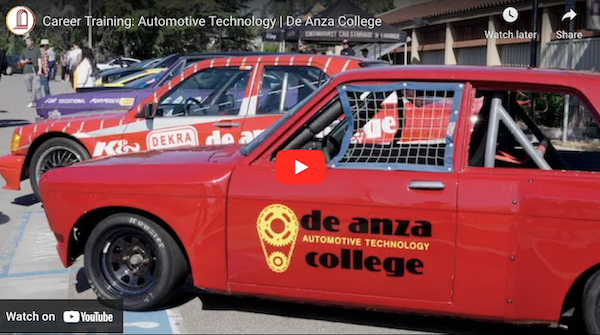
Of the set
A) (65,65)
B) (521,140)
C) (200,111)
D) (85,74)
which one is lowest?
(521,140)

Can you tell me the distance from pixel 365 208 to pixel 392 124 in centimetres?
69

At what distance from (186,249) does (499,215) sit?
6.32ft

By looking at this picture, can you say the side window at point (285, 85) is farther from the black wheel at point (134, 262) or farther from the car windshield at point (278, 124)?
the black wheel at point (134, 262)

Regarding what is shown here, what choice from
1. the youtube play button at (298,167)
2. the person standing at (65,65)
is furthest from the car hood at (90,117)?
the person standing at (65,65)

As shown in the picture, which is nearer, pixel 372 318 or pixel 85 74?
pixel 372 318

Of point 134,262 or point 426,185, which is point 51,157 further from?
point 426,185

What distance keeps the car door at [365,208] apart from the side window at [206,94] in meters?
3.39

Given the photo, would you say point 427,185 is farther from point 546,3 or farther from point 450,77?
point 546,3

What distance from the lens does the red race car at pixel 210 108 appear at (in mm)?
8047

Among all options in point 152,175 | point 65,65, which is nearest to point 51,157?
point 152,175

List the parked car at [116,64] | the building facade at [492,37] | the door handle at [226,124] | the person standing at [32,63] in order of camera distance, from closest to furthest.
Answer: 1. the door handle at [226,124]
2. the building facade at [492,37]
3. the person standing at [32,63]
4. the parked car at [116,64]

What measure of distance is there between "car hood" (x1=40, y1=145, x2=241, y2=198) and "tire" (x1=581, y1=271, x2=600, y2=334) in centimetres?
220

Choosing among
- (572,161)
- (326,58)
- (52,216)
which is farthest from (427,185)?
(326,58)

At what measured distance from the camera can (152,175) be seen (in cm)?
499
